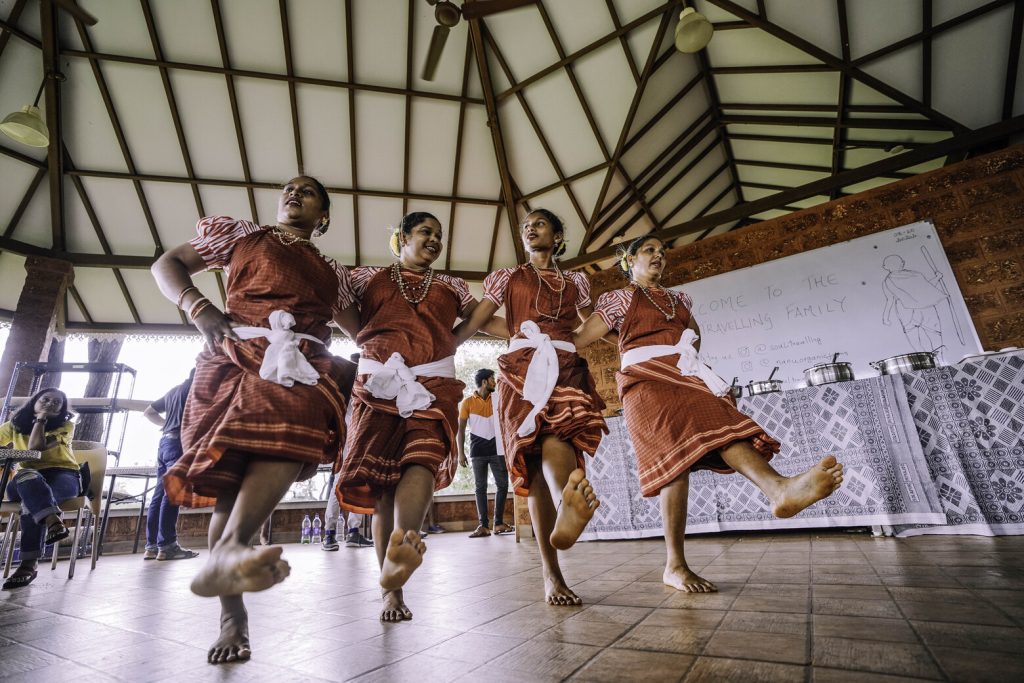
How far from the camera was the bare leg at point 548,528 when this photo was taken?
4.84 ft

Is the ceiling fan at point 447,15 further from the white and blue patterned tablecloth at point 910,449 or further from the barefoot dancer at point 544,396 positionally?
the white and blue patterned tablecloth at point 910,449

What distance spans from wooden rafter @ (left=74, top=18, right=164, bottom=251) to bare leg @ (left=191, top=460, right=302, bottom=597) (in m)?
5.77

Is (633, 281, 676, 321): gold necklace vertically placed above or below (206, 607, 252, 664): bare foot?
above

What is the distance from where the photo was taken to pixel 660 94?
5781mm

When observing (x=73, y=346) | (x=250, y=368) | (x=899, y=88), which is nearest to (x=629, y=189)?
(x=899, y=88)

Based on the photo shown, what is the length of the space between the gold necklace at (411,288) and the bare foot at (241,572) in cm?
90

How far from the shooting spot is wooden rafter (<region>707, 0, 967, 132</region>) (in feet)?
15.6

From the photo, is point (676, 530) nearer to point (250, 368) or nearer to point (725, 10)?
point (250, 368)

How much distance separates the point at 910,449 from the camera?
2.81 m

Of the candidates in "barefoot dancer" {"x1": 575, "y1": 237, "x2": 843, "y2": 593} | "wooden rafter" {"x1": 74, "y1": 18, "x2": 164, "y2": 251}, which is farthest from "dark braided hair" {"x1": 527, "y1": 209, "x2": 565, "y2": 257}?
"wooden rafter" {"x1": 74, "y1": 18, "x2": 164, "y2": 251}

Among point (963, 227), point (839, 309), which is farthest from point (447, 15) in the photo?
point (963, 227)

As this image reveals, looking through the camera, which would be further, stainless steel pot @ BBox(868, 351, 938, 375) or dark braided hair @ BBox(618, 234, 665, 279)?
stainless steel pot @ BBox(868, 351, 938, 375)

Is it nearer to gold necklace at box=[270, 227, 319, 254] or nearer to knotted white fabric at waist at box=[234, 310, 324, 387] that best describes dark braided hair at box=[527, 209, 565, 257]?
gold necklace at box=[270, 227, 319, 254]

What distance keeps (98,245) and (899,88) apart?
31.1 ft
